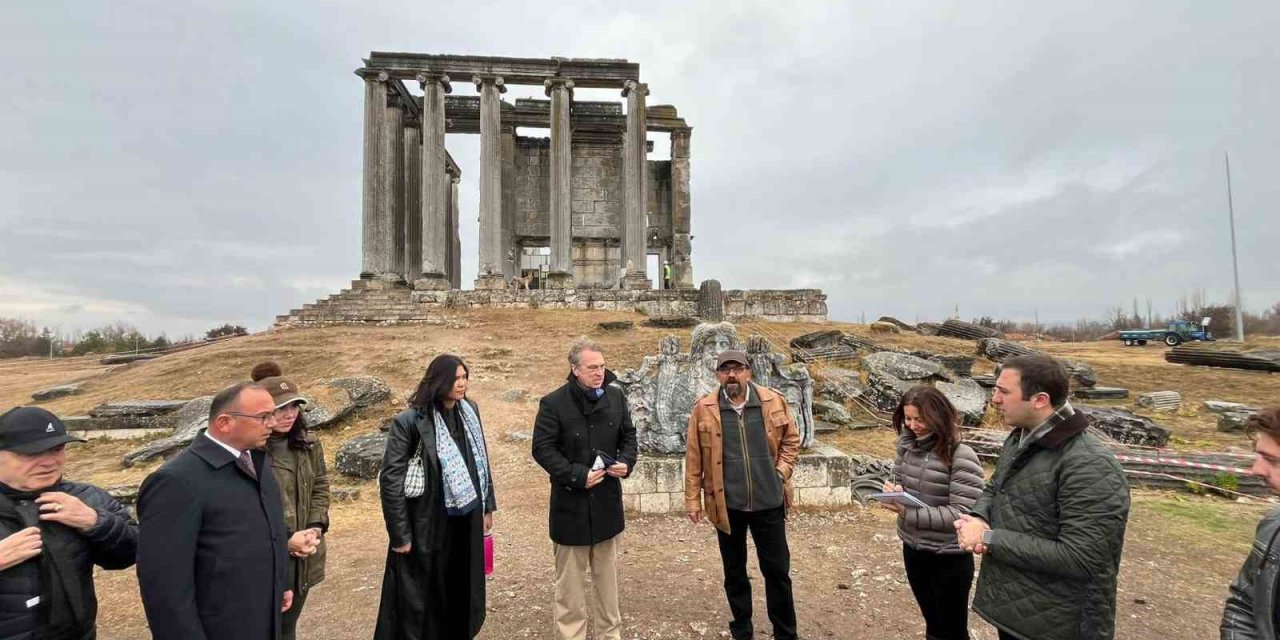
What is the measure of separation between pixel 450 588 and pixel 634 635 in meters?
1.35

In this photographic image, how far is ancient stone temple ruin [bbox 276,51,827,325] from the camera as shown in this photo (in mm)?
21047

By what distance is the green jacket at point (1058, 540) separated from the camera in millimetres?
2109

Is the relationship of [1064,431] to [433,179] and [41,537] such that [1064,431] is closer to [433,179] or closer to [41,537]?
[41,537]

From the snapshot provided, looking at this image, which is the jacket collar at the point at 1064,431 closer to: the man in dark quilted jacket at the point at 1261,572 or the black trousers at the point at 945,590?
the man in dark quilted jacket at the point at 1261,572

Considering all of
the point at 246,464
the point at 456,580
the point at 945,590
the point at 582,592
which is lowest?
the point at 582,592

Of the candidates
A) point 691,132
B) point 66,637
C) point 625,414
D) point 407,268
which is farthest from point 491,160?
point 66,637

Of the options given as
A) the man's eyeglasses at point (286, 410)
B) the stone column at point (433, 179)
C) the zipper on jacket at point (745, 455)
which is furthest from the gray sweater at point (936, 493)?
the stone column at point (433, 179)

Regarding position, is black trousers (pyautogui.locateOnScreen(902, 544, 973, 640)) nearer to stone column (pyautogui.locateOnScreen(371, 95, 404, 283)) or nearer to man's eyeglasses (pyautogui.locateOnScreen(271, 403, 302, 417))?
man's eyeglasses (pyautogui.locateOnScreen(271, 403, 302, 417))

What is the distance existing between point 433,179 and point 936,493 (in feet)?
72.9

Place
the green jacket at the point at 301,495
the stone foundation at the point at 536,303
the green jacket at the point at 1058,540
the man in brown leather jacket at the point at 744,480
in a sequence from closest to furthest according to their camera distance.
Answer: the green jacket at the point at 1058,540 → the green jacket at the point at 301,495 → the man in brown leather jacket at the point at 744,480 → the stone foundation at the point at 536,303

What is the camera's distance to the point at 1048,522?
226 centimetres

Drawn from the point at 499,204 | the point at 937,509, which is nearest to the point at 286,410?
the point at 937,509

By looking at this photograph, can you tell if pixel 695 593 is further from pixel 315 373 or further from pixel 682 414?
pixel 315 373

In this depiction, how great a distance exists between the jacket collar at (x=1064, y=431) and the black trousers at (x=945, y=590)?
89 cm
